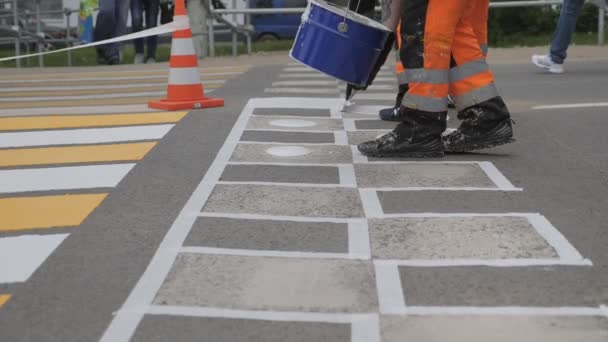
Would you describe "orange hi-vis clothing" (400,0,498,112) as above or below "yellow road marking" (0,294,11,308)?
above

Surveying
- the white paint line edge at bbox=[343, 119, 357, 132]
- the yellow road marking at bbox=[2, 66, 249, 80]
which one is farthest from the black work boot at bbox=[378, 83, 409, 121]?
the yellow road marking at bbox=[2, 66, 249, 80]

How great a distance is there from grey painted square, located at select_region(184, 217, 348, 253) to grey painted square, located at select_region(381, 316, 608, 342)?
0.75 meters

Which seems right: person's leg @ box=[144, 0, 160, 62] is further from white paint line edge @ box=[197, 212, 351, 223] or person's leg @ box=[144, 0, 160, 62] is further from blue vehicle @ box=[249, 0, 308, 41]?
blue vehicle @ box=[249, 0, 308, 41]

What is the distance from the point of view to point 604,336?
115 inches

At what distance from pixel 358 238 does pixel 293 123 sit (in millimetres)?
3007

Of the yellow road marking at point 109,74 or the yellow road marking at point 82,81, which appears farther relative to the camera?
the yellow road marking at point 109,74

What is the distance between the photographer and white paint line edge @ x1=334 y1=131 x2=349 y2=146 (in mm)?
6141

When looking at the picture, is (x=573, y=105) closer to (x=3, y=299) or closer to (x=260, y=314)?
(x=260, y=314)

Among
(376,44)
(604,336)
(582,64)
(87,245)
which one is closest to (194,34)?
(582,64)

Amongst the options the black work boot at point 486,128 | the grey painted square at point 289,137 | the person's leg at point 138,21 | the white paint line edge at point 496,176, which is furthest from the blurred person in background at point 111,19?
the white paint line edge at point 496,176

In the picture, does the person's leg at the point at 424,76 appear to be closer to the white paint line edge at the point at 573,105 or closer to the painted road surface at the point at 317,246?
the painted road surface at the point at 317,246

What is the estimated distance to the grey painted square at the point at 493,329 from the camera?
9.59ft

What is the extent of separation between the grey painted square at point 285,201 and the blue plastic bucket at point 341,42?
108cm

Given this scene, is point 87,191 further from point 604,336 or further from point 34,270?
point 604,336
